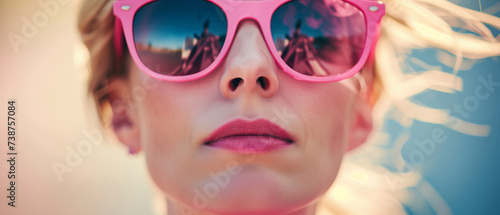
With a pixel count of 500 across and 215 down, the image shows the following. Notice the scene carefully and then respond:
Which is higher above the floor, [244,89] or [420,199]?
[244,89]

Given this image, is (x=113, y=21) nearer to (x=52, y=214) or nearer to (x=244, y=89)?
(x=244, y=89)

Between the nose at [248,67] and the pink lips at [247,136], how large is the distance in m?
0.06

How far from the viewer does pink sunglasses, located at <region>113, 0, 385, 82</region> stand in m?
0.83

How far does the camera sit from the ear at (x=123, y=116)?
1.04 meters

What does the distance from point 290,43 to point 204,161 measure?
0.31 meters

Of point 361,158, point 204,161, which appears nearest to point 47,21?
point 204,161

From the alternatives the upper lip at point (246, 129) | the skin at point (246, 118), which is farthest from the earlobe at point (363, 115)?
the upper lip at point (246, 129)

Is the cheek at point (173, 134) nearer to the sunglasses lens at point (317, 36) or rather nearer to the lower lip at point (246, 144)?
the lower lip at point (246, 144)

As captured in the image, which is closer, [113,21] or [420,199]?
[113,21]

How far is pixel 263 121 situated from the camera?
824 millimetres

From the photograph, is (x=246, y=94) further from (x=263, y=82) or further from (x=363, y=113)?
(x=363, y=113)

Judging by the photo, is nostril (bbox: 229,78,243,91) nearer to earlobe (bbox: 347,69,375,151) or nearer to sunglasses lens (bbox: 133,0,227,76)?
sunglasses lens (bbox: 133,0,227,76)

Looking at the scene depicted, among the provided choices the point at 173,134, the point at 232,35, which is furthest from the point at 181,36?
the point at 173,134

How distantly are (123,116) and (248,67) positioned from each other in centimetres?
45
